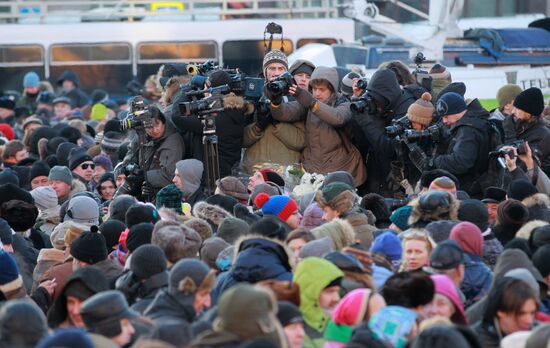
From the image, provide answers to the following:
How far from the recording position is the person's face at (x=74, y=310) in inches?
374

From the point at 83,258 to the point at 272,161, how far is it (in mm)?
3701

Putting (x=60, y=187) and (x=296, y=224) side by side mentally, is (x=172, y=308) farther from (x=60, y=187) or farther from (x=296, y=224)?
(x=60, y=187)

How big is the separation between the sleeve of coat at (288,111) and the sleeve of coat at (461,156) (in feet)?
4.16

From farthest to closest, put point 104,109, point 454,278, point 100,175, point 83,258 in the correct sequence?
point 104,109
point 100,175
point 83,258
point 454,278

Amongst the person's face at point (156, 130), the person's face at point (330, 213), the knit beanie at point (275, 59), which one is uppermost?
the knit beanie at point (275, 59)

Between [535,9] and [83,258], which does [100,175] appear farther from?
[535,9]

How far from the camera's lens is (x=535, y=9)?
34.9 metres

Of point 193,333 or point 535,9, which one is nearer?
point 193,333

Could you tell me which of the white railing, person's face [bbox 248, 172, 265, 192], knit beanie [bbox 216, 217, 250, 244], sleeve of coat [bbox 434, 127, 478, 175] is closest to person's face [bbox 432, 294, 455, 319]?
knit beanie [bbox 216, 217, 250, 244]

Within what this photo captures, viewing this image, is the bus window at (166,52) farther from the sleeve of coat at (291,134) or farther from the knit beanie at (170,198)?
the knit beanie at (170,198)

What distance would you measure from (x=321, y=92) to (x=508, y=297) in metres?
5.74

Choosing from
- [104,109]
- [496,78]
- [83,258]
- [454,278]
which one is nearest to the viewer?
[454,278]

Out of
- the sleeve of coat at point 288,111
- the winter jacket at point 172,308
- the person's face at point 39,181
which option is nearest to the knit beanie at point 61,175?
the person's face at point 39,181

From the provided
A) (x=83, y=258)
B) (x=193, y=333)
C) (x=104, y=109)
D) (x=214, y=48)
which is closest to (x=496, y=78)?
(x=104, y=109)
